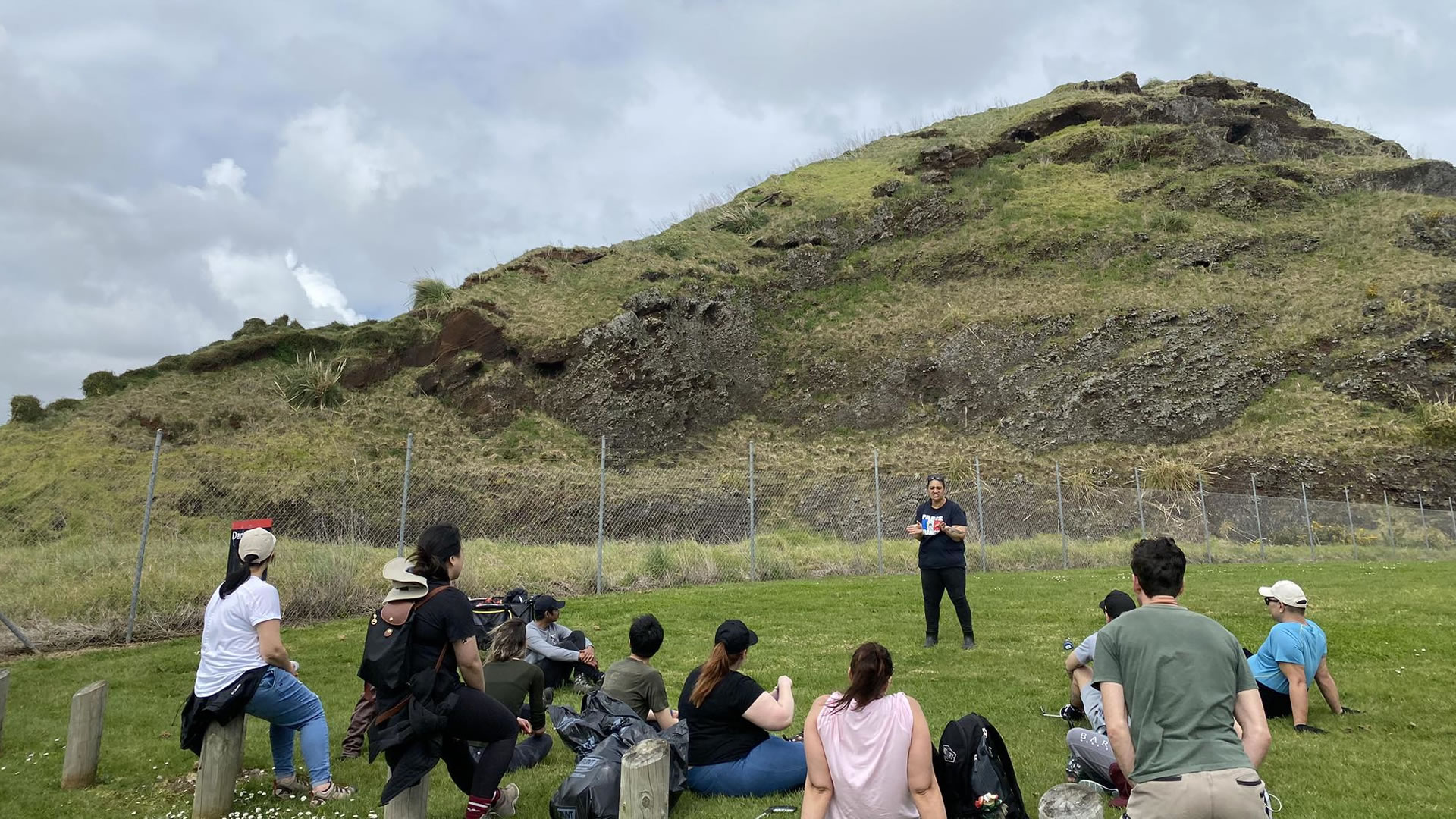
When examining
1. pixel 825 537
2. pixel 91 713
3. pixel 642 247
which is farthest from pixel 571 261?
pixel 91 713

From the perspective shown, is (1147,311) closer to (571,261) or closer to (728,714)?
(571,261)

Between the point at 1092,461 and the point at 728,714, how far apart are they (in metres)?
25.7

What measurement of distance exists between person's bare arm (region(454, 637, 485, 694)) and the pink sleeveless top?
1913 mm

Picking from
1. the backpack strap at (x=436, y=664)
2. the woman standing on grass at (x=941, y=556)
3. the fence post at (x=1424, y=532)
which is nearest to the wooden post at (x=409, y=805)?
the backpack strap at (x=436, y=664)

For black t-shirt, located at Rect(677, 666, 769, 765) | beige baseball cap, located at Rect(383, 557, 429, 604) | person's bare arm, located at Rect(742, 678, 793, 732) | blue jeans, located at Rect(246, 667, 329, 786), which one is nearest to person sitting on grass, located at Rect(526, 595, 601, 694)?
blue jeans, located at Rect(246, 667, 329, 786)

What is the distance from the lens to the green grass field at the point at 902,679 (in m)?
5.04

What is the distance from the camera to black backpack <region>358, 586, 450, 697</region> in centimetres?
400

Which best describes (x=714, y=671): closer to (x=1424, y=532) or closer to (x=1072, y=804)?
(x=1072, y=804)

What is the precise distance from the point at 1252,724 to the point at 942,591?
6034 mm

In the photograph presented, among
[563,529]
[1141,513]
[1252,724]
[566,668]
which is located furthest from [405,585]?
[1141,513]

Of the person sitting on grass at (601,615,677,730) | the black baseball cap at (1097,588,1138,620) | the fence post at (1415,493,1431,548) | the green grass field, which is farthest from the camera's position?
the fence post at (1415,493,1431,548)

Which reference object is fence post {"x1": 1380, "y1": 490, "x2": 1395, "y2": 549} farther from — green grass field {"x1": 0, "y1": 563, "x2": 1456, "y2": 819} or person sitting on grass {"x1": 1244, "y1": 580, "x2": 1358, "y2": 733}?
person sitting on grass {"x1": 1244, "y1": 580, "x2": 1358, "y2": 733}

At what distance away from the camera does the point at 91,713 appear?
18.0 ft

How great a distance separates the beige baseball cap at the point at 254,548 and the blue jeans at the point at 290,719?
2.41ft
